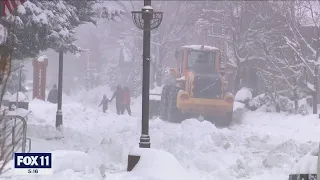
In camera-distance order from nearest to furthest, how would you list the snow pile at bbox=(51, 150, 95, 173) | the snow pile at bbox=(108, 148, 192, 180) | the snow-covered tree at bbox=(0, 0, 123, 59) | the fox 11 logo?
the fox 11 logo
the snow pile at bbox=(108, 148, 192, 180)
the snow pile at bbox=(51, 150, 95, 173)
the snow-covered tree at bbox=(0, 0, 123, 59)

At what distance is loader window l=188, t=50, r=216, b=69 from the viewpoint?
2258cm

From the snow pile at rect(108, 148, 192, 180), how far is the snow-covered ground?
0.19m

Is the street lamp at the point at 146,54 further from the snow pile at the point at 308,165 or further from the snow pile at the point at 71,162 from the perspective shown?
the snow pile at the point at 308,165

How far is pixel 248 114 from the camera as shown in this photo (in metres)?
24.9

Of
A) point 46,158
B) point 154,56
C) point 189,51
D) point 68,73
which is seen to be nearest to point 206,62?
point 189,51

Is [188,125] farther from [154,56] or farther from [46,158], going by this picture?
[154,56]

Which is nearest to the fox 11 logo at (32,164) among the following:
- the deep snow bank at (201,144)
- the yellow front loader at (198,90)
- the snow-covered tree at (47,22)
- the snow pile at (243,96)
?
the deep snow bank at (201,144)

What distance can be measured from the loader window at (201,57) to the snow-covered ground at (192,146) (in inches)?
125

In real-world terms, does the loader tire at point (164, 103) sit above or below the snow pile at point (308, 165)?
below

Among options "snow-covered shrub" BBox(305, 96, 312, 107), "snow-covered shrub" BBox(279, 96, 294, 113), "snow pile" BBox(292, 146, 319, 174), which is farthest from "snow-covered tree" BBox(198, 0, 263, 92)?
"snow pile" BBox(292, 146, 319, 174)

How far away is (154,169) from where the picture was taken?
828 centimetres

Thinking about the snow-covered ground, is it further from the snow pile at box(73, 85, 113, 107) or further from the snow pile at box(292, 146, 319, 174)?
the snow pile at box(73, 85, 113, 107)

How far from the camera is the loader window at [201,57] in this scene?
22578mm

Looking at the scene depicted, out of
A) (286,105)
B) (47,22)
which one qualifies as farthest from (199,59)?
(47,22)
